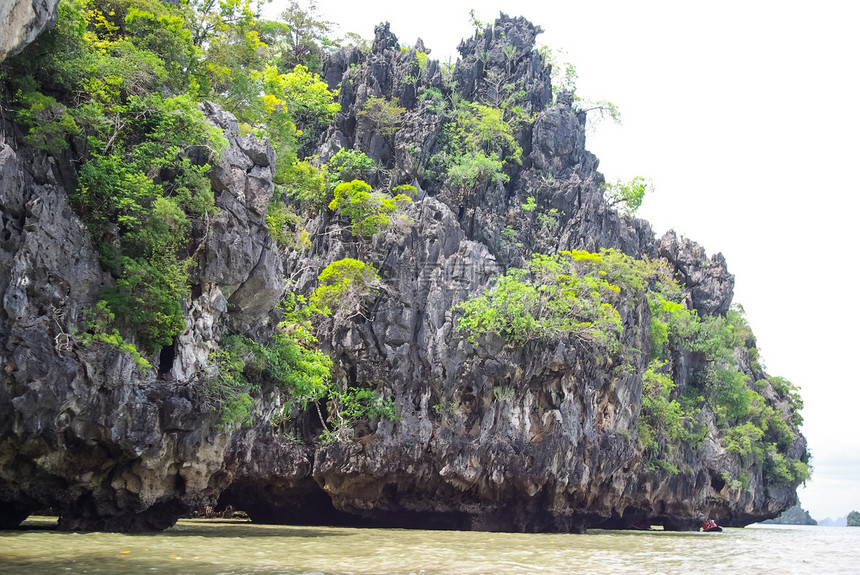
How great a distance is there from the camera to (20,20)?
329 inches

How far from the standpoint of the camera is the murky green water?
961 centimetres

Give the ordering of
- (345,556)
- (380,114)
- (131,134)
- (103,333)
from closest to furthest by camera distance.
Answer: (345,556) < (103,333) < (131,134) < (380,114)

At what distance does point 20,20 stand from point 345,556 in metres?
8.90

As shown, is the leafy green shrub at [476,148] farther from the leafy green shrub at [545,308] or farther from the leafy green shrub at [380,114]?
the leafy green shrub at [545,308]

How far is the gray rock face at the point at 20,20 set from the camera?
777 cm

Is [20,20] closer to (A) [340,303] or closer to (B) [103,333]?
(B) [103,333]

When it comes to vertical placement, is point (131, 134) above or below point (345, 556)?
above

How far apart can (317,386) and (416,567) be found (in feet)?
34.7

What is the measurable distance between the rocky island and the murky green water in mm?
2332

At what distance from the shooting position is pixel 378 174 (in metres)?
29.2

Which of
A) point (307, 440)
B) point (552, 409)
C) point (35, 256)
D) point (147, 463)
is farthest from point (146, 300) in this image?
point (552, 409)

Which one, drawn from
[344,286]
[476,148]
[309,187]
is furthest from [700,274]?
[309,187]

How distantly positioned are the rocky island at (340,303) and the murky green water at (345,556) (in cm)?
233

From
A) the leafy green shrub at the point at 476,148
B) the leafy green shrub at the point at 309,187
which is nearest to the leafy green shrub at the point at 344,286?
the leafy green shrub at the point at 309,187
